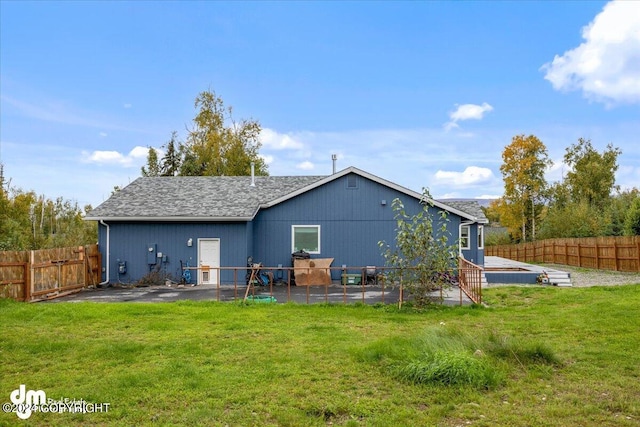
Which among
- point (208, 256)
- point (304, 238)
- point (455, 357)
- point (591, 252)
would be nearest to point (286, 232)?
point (304, 238)

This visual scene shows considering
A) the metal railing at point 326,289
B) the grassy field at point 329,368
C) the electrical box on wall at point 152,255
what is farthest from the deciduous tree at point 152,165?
the grassy field at point 329,368

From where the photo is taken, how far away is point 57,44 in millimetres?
15789

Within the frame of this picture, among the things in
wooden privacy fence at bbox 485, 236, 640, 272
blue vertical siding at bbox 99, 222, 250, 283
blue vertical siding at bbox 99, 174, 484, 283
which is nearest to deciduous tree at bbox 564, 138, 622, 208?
wooden privacy fence at bbox 485, 236, 640, 272

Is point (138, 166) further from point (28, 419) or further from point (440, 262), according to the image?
point (28, 419)

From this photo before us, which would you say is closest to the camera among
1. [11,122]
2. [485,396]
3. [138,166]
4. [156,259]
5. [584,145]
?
[485,396]

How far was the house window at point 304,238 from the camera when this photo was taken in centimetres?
1752

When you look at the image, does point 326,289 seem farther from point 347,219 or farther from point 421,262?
point 347,219

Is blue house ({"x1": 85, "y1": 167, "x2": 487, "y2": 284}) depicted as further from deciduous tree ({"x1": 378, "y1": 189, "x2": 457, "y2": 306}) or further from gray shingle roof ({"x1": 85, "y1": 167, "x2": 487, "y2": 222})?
deciduous tree ({"x1": 378, "y1": 189, "x2": 457, "y2": 306})

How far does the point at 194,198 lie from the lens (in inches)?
726

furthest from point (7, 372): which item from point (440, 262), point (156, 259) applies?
point (156, 259)

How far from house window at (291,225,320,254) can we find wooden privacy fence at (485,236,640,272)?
13750mm

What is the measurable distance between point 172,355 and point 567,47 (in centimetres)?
1671

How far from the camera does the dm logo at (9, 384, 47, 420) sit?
4566 millimetres

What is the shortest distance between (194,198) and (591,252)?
64.9ft
